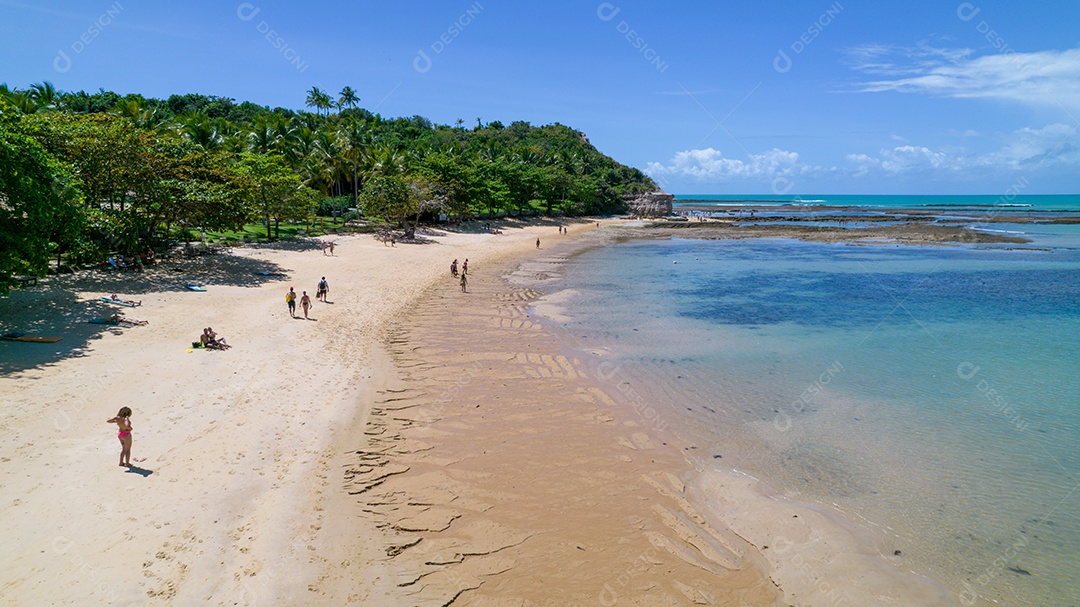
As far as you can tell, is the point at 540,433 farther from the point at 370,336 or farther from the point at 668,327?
the point at 668,327

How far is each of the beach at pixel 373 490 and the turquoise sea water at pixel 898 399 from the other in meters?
1.12

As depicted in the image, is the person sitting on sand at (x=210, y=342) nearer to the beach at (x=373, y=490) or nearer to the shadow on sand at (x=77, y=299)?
the beach at (x=373, y=490)

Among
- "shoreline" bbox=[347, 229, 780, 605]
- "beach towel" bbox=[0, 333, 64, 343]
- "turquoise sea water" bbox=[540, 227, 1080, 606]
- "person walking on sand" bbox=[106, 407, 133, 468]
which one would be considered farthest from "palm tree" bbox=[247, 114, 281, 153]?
"person walking on sand" bbox=[106, 407, 133, 468]

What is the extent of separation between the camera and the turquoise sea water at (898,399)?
9.38 meters

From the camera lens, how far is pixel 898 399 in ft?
50.2

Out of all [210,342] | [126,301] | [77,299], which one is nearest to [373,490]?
[210,342]

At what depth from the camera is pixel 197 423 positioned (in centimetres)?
1133

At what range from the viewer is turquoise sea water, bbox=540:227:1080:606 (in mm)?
9375

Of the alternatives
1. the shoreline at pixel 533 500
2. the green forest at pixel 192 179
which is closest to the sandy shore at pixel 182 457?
the shoreline at pixel 533 500

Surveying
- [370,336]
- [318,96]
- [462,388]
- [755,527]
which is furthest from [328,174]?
[755,527]

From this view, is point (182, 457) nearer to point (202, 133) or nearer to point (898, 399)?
point (898, 399)

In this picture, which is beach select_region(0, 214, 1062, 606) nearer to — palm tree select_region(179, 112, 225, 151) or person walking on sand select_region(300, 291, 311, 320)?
person walking on sand select_region(300, 291, 311, 320)

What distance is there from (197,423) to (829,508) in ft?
40.4

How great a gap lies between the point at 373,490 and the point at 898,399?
13979 mm
